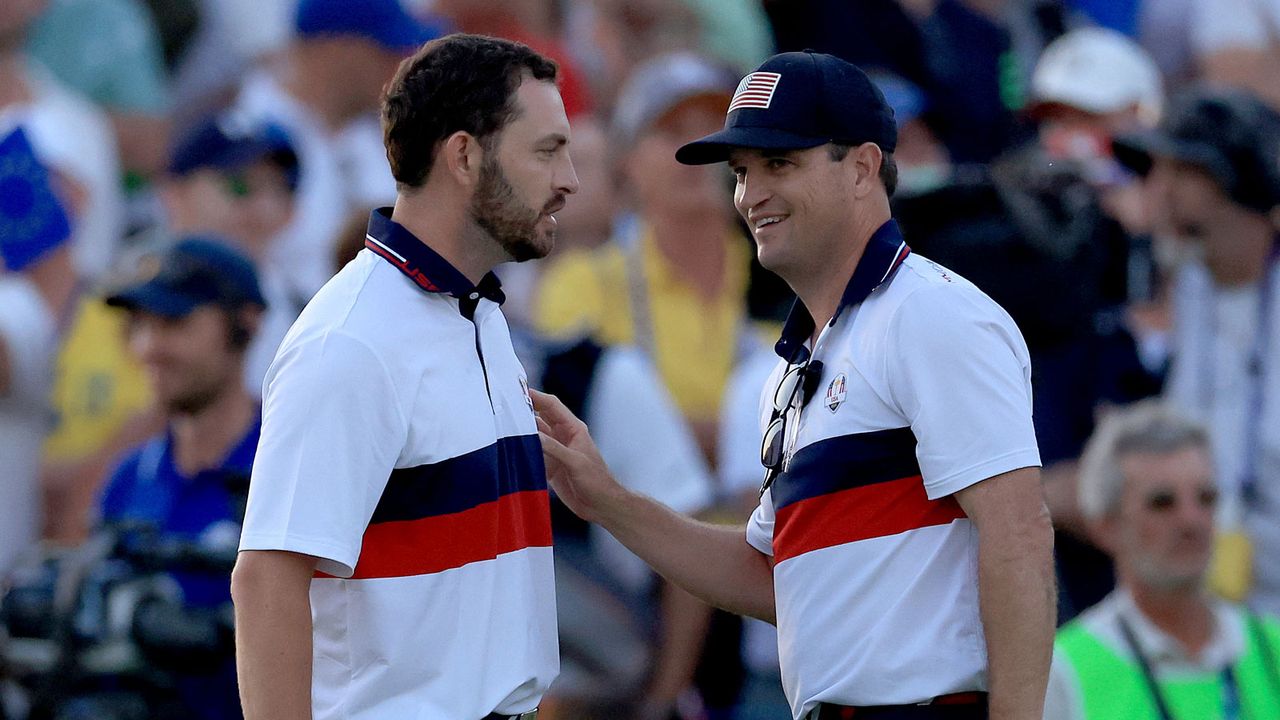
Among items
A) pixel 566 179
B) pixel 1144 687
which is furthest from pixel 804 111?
Result: pixel 1144 687

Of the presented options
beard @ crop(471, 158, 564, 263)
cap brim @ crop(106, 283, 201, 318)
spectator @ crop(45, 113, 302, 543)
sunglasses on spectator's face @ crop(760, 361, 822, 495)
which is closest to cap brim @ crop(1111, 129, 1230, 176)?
spectator @ crop(45, 113, 302, 543)

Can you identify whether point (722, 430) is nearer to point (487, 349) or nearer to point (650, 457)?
point (650, 457)

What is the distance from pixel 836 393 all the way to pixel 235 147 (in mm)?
3972

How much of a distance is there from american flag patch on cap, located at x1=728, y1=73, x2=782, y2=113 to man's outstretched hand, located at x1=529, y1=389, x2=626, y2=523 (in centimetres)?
78

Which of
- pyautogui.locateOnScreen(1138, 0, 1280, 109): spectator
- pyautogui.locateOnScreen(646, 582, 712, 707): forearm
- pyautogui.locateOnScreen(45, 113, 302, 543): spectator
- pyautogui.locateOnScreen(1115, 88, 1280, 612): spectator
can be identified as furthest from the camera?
pyautogui.locateOnScreen(1138, 0, 1280, 109): spectator

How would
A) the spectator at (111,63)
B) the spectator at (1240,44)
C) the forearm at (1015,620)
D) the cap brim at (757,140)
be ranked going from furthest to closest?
1. the spectator at (1240,44)
2. the spectator at (111,63)
3. the cap brim at (757,140)
4. the forearm at (1015,620)

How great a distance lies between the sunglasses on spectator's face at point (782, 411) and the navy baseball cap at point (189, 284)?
231cm

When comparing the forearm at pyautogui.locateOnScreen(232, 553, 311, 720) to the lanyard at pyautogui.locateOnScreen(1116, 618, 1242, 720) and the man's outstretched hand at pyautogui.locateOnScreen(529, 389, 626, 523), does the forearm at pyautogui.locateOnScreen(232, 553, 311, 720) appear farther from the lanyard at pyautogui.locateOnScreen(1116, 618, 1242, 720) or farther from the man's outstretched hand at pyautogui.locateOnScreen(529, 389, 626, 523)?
the lanyard at pyautogui.locateOnScreen(1116, 618, 1242, 720)

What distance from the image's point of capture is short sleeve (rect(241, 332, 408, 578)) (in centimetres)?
337

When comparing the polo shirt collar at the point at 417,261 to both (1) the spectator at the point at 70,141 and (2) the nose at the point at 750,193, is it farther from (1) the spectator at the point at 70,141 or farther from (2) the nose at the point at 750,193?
(1) the spectator at the point at 70,141

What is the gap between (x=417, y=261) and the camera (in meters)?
3.67

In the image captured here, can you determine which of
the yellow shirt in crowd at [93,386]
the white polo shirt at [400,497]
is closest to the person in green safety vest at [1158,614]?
the white polo shirt at [400,497]

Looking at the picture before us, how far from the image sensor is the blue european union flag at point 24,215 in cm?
695

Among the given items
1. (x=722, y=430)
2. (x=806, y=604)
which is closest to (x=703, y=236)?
(x=722, y=430)
